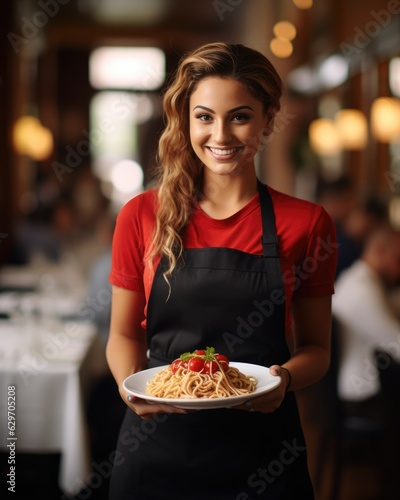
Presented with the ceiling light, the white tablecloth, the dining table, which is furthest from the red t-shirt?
the ceiling light

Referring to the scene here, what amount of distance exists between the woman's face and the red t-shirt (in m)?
0.14

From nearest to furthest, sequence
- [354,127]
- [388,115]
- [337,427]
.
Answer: [337,427], [388,115], [354,127]

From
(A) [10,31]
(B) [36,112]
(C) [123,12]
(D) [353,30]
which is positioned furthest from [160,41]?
(A) [10,31]

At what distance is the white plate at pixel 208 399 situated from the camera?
137 centimetres

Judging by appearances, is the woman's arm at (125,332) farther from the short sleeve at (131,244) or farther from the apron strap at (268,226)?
the apron strap at (268,226)

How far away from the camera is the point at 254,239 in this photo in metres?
1.58

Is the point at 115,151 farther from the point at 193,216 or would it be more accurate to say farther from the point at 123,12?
the point at 193,216

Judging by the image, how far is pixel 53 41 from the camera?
1389cm

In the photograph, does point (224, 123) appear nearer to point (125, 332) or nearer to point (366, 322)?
point (125, 332)

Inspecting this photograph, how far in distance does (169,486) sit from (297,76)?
28.2 ft

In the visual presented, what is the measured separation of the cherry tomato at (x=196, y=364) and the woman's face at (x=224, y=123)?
0.39 m

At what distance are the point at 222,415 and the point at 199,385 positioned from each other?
162 millimetres
